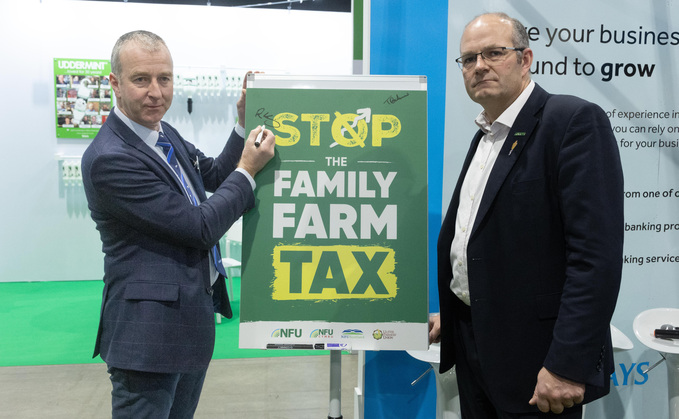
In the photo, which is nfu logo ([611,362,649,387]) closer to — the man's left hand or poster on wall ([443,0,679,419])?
poster on wall ([443,0,679,419])

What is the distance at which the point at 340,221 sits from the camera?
2.09 metres

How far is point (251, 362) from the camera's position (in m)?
4.50

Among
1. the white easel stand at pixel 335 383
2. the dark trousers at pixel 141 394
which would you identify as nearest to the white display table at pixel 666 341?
the white easel stand at pixel 335 383

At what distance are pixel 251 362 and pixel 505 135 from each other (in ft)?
10.9

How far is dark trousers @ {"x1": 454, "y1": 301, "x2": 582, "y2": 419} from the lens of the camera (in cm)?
177

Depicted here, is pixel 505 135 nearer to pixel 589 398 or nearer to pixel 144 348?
pixel 589 398

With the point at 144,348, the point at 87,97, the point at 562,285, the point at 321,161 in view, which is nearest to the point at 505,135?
the point at 562,285

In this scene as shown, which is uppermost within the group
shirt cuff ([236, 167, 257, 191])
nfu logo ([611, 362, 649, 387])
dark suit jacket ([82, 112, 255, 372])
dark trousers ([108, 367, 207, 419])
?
shirt cuff ([236, 167, 257, 191])

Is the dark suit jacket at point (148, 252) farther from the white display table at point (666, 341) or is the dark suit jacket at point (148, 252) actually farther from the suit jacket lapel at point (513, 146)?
the white display table at point (666, 341)

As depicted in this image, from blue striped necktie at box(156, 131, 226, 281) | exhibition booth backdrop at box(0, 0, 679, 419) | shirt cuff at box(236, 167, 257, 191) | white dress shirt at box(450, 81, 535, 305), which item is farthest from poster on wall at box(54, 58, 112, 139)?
white dress shirt at box(450, 81, 535, 305)

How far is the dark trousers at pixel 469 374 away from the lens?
5.82 feet

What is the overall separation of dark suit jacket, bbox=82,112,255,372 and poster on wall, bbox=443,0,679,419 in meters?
1.39

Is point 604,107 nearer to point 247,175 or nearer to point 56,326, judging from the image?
point 247,175

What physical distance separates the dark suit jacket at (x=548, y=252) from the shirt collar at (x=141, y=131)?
1072 mm
